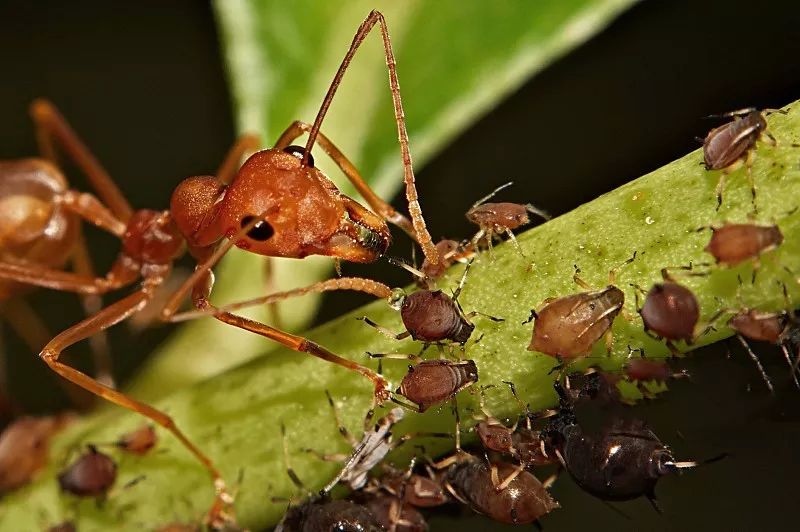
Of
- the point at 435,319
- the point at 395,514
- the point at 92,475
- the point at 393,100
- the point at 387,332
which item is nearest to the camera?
the point at 435,319

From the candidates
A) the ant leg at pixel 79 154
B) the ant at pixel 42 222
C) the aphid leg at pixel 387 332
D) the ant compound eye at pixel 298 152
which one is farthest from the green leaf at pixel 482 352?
the ant leg at pixel 79 154

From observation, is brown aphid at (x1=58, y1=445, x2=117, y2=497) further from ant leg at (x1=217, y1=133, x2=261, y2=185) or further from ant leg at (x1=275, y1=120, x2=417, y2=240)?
ant leg at (x1=217, y1=133, x2=261, y2=185)

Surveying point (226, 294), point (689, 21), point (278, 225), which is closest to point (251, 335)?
point (226, 294)

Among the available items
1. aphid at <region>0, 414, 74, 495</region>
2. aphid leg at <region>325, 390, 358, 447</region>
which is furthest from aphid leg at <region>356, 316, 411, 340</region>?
aphid at <region>0, 414, 74, 495</region>

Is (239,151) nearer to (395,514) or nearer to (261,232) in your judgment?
(261,232)

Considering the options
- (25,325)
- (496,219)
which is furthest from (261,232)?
(25,325)

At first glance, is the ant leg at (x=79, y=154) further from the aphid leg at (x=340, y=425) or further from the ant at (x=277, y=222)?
the aphid leg at (x=340, y=425)

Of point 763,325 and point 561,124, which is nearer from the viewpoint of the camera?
point 763,325
